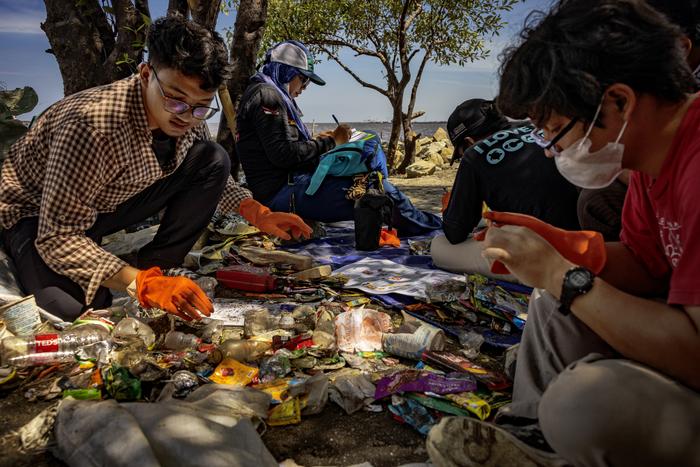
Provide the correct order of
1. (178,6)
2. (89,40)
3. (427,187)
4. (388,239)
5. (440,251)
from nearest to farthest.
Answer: (440,251) → (388,239) → (89,40) → (178,6) → (427,187)

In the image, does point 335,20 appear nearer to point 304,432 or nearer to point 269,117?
point 269,117

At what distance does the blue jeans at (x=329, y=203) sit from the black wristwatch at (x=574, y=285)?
11.2ft

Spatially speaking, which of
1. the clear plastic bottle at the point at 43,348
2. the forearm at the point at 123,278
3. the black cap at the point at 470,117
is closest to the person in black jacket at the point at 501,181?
the black cap at the point at 470,117

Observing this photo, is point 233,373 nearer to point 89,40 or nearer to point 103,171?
point 103,171

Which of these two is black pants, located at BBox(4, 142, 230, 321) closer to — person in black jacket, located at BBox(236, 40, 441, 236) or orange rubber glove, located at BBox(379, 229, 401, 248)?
person in black jacket, located at BBox(236, 40, 441, 236)

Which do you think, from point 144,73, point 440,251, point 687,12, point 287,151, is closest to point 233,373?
point 144,73

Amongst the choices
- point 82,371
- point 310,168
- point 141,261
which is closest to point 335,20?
point 310,168

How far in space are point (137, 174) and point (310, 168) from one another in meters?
2.21

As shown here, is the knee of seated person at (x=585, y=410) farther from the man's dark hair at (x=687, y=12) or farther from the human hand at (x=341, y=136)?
the human hand at (x=341, y=136)

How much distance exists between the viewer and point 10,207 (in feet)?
8.99

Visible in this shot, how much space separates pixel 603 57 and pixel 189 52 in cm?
193

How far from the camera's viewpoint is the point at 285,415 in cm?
193

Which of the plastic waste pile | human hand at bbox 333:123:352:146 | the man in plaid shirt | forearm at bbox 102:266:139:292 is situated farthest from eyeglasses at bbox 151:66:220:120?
human hand at bbox 333:123:352:146

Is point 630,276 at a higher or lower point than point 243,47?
lower
